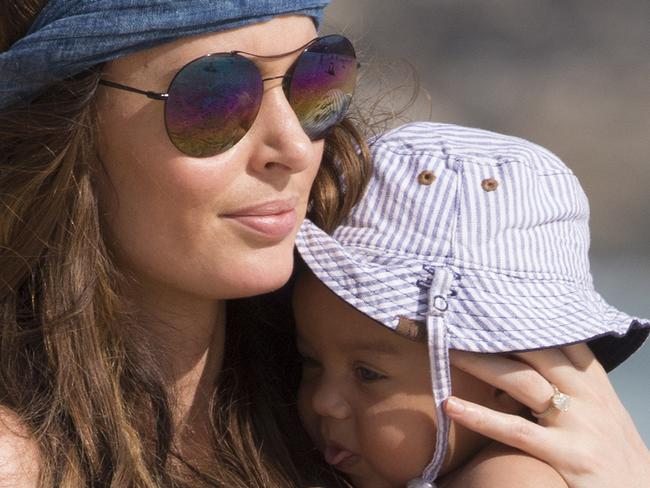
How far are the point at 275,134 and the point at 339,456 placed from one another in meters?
0.74

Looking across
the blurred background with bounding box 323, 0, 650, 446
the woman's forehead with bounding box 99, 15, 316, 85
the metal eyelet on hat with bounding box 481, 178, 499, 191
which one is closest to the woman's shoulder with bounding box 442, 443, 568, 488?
the metal eyelet on hat with bounding box 481, 178, 499, 191

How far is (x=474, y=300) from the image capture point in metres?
2.51

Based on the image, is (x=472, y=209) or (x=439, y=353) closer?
(x=439, y=353)

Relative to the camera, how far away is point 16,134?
2.35 meters

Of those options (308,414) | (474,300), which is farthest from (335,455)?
(474,300)

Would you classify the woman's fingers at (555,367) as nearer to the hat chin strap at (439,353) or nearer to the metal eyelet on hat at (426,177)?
the hat chin strap at (439,353)

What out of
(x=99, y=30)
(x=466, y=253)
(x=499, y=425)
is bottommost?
(x=499, y=425)

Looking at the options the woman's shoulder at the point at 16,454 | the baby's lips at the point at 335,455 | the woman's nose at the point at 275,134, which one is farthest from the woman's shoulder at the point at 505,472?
the woman's shoulder at the point at 16,454

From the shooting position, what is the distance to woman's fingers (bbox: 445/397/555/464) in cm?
246

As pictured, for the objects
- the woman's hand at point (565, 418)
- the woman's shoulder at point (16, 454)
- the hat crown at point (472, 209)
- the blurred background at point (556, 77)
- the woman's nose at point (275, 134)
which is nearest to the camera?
the woman's shoulder at point (16, 454)

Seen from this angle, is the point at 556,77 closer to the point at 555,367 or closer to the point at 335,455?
the point at 555,367

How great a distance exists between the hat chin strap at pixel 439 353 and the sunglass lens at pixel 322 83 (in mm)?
403

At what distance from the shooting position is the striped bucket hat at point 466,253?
8.16ft

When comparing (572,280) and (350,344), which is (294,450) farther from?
(572,280)
